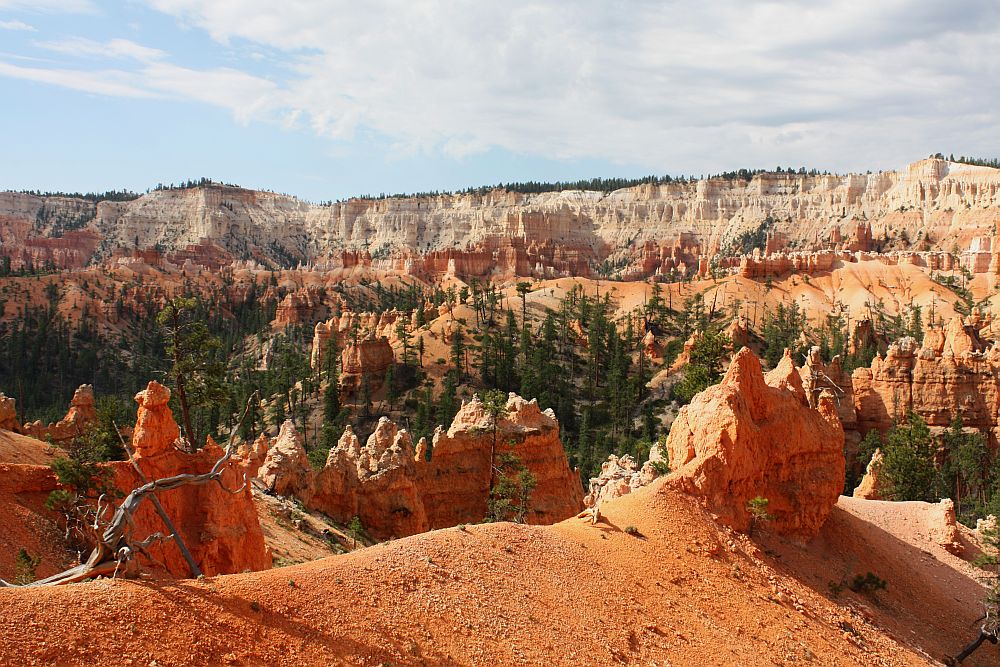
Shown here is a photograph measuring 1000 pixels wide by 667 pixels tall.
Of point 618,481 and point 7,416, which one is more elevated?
point 7,416

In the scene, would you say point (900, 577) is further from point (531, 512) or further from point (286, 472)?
point (286, 472)

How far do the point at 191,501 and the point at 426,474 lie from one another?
16.4 m

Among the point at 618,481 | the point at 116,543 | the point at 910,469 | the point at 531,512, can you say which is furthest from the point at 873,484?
the point at 116,543

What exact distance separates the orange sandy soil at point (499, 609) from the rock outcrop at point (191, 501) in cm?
575

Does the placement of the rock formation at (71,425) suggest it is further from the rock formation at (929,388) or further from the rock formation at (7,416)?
the rock formation at (929,388)

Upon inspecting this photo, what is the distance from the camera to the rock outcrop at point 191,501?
18750 millimetres

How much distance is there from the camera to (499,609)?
48.5 feet

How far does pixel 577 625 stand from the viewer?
49.5ft

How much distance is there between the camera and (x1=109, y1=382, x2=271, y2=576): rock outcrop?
1875 cm

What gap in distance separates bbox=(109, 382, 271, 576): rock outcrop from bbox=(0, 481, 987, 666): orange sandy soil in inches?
226

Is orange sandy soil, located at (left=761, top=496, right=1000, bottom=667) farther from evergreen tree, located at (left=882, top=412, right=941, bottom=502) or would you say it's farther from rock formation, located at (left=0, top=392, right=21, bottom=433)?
rock formation, located at (left=0, top=392, right=21, bottom=433)

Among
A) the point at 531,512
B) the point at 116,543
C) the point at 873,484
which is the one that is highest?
the point at 116,543

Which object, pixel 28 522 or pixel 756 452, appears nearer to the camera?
pixel 28 522

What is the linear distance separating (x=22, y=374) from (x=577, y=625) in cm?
10453
